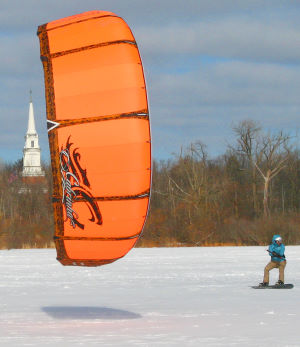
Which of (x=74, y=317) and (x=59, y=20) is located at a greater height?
(x=59, y=20)

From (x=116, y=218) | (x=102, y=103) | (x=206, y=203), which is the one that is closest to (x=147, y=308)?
(x=116, y=218)

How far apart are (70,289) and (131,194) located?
8706 mm

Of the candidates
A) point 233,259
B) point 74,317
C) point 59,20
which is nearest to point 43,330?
point 74,317

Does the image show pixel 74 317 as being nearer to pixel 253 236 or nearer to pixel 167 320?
pixel 167 320

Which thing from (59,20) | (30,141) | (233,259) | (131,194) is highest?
(30,141)

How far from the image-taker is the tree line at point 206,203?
40500mm

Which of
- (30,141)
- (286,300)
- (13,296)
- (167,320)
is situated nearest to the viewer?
(167,320)

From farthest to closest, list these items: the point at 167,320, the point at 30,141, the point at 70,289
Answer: the point at 30,141 < the point at 70,289 < the point at 167,320

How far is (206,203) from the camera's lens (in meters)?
48.3

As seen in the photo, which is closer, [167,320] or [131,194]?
[131,194]

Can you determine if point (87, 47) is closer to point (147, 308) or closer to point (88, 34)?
point (88, 34)

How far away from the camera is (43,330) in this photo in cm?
978

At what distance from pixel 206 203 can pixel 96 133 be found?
4159 cm

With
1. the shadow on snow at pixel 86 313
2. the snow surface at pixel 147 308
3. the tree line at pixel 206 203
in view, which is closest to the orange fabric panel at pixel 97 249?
the snow surface at pixel 147 308
